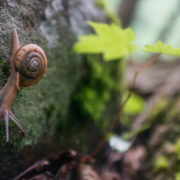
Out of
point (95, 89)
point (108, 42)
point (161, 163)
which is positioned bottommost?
point (161, 163)

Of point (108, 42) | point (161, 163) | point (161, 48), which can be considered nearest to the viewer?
point (161, 48)

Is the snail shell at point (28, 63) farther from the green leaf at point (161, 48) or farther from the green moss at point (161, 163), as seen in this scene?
the green moss at point (161, 163)

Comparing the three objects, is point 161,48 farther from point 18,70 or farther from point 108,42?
point 18,70

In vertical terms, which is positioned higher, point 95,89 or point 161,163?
point 95,89

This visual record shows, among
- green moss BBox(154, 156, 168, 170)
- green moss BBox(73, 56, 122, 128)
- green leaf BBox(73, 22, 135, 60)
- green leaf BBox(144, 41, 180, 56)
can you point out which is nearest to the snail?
green leaf BBox(73, 22, 135, 60)

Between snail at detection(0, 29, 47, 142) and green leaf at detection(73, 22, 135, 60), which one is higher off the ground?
green leaf at detection(73, 22, 135, 60)

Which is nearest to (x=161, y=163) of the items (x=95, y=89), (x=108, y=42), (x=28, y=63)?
(x=95, y=89)

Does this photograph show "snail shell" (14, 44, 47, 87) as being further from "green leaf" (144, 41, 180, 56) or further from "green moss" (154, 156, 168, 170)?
"green moss" (154, 156, 168, 170)

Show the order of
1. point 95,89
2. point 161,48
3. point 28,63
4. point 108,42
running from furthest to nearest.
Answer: point 95,89, point 108,42, point 161,48, point 28,63
